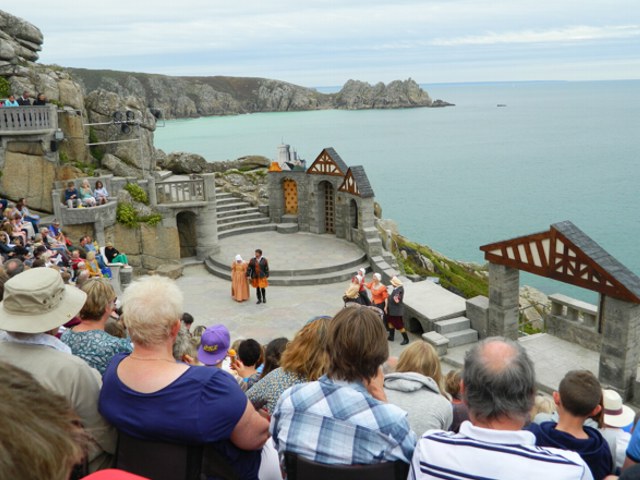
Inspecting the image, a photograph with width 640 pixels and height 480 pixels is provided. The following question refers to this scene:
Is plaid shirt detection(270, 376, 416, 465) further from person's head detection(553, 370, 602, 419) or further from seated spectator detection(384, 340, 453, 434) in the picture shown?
person's head detection(553, 370, 602, 419)

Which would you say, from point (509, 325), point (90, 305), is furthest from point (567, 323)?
point (90, 305)

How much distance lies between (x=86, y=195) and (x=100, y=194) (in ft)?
1.45

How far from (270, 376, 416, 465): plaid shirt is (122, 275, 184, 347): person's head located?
2.65 ft

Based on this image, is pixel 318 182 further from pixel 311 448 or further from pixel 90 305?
pixel 311 448

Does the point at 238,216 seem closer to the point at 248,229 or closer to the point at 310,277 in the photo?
the point at 248,229

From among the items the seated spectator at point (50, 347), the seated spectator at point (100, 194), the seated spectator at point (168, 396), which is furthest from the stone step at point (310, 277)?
the seated spectator at point (168, 396)

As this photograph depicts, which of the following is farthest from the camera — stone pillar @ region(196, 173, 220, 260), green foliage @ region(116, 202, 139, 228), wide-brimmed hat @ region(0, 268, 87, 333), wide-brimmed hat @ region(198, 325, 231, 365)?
stone pillar @ region(196, 173, 220, 260)

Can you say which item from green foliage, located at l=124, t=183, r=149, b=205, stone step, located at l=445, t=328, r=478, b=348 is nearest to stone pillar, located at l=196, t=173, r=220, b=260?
green foliage, located at l=124, t=183, r=149, b=205

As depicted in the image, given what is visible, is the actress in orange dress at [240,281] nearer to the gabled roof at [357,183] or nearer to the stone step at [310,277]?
the stone step at [310,277]

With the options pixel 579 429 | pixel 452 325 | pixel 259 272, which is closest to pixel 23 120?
pixel 259 272

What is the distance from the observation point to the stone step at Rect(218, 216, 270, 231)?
74.7ft

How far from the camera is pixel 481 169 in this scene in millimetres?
73312

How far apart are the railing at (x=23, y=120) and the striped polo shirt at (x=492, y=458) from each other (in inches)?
715

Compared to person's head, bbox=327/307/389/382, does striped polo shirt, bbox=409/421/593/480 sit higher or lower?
lower
